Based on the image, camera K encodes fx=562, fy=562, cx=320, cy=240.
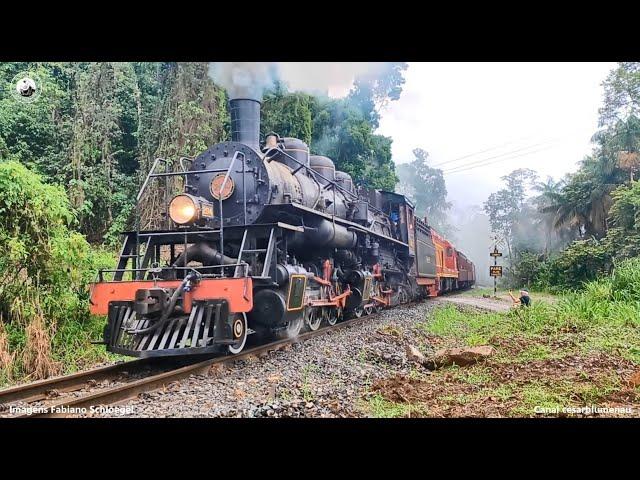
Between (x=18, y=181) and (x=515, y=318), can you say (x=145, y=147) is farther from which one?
(x=515, y=318)

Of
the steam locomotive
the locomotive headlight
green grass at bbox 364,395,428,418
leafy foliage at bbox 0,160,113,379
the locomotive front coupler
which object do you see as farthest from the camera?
the locomotive headlight

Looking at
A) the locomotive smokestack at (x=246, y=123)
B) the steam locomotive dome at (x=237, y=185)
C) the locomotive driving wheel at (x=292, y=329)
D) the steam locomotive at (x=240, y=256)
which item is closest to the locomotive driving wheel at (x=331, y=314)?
the steam locomotive at (x=240, y=256)

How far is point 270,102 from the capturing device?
8.32 meters

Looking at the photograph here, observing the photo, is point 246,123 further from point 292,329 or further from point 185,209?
point 292,329

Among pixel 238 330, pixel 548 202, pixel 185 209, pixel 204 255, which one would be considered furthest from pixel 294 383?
pixel 548 202

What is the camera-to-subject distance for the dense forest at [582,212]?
5070 mm

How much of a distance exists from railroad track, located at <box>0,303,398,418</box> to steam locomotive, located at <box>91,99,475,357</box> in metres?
0.20

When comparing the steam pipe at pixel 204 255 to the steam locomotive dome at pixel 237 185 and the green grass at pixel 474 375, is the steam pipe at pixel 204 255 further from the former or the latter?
the green grass at pixel 474 375

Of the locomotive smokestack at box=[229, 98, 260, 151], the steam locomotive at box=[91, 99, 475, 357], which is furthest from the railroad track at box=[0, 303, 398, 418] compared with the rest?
the locomotive smokestack at box=[229, 98, 260, 151]

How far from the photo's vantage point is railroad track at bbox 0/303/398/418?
3592mm

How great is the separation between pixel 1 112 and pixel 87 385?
2506 mm

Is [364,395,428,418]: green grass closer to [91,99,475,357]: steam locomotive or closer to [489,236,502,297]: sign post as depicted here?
[91,99,475,357]: steam locomotive

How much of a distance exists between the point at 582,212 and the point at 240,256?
11.1ft
